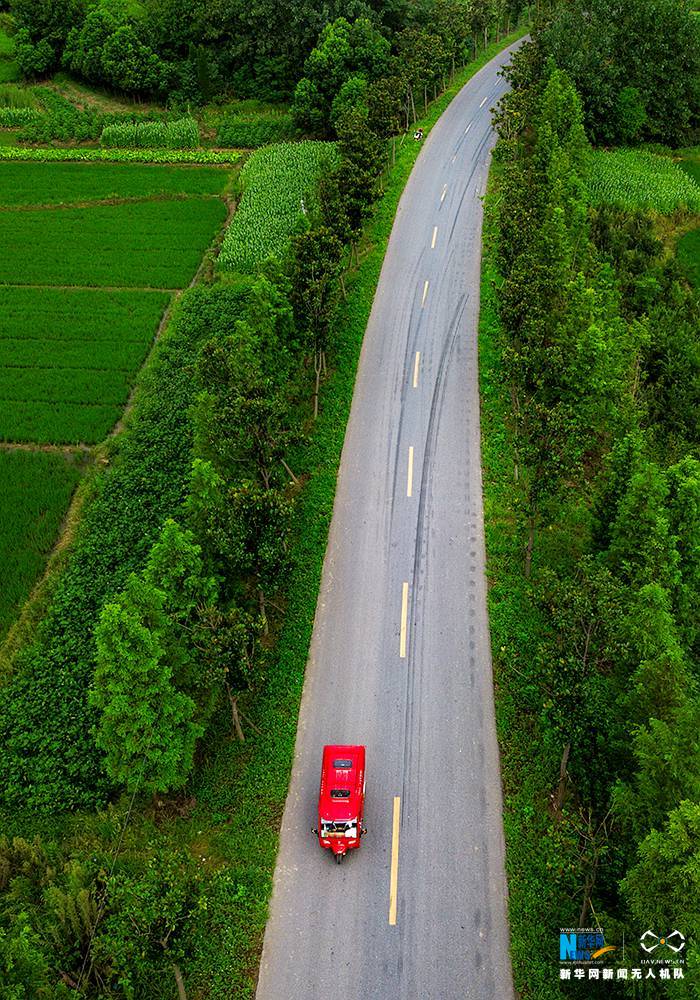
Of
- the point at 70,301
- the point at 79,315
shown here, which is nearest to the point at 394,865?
the point at 79,315

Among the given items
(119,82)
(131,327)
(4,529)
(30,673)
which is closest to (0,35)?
(119,82)

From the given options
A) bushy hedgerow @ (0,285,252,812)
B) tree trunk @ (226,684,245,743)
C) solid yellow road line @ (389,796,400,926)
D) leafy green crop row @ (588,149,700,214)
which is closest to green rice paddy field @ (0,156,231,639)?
bushy hedgerow @ (0,285,252,812)

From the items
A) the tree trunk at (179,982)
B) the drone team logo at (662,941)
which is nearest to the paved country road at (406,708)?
the tree trunk at (179,982)

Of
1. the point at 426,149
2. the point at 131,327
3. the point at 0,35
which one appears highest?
the point at 0,35

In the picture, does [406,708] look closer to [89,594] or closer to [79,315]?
[89,594]

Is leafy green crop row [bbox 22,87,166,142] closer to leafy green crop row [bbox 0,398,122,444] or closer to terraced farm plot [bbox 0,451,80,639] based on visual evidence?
leafy green crop row [bbox 0,398,122,444]

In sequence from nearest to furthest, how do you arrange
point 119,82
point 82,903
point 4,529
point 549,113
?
point 82,903, point 4,529, point 549,113, point 119,82

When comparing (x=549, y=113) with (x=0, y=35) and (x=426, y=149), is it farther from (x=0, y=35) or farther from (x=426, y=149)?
(x=0, y=35)
